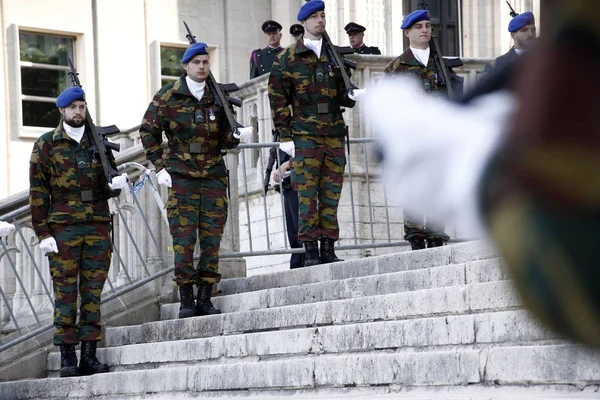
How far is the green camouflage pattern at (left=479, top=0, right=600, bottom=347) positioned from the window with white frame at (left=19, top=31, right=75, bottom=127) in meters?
19.3

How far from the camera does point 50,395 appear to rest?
9.02 metres

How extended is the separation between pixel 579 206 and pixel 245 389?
261 inches

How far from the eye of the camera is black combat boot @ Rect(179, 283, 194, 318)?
9070mm

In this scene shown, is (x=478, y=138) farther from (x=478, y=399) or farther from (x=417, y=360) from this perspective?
(x=417, y=360)

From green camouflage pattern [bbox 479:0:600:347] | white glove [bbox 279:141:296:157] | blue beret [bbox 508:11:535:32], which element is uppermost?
blue beret [bbox 508:11:535:32]

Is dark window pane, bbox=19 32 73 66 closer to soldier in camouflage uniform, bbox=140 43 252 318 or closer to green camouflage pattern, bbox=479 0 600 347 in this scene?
soldier in camouflage uniform, bbox=140 43 252 318

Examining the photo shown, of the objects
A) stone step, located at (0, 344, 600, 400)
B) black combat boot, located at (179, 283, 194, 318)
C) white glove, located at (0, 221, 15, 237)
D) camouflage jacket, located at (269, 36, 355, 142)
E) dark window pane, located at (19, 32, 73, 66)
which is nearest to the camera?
stone step, located at (0, 344, 600, 400)

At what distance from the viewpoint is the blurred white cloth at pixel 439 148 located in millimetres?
983

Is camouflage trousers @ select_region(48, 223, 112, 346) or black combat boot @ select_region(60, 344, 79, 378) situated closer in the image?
camouflage trousers @ select_region(48, 223, 112, 346)

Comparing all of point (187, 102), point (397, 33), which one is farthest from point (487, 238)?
point (397, 33)

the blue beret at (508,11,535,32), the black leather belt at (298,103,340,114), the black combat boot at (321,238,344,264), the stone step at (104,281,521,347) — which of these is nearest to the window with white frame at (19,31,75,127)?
the stone step at (104,281,521,347)

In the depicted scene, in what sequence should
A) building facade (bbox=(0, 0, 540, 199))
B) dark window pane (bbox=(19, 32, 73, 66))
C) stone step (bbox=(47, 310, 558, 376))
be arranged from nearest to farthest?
stone step (bbox=(47, 310, 558, 376))
building facade (bbox=(0, 0, 540, 199))
dark window pane (bbox=(19, 32, 73, 66))

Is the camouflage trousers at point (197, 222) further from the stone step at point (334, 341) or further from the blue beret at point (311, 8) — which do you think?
the blue beret at point (311, 8)

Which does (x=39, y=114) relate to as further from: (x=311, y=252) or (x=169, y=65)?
(x=311, y=252)
